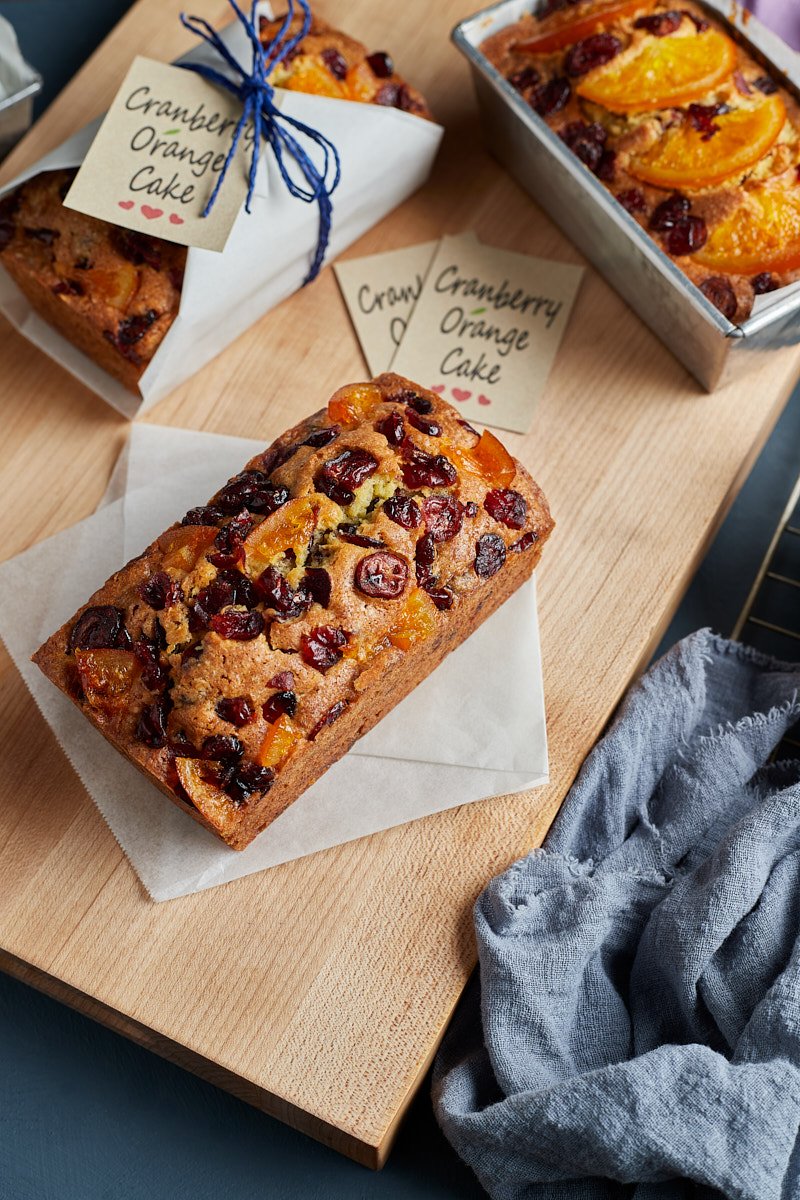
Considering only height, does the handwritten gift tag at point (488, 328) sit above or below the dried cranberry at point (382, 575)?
above

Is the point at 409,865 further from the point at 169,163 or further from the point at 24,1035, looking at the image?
the point at 169,163

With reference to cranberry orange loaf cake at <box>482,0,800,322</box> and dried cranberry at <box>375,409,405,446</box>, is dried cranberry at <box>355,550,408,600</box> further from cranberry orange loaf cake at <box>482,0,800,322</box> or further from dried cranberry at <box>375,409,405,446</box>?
cranberry orange loaf cake at <box>482,0,800,322</box>

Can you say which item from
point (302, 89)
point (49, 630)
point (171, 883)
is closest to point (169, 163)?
point (302, 89)

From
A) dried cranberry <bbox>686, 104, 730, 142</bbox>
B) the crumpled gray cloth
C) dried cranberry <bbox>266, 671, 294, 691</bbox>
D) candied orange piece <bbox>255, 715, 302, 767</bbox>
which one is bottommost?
the crumpled gray cloth

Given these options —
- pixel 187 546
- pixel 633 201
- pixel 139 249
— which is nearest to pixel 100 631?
pixel 187 546

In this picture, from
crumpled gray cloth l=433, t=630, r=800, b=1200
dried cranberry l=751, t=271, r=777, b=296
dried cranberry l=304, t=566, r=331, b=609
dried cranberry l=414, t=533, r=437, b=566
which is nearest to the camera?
crumpled gray cloth l=433, t=630, r=800, b=1200

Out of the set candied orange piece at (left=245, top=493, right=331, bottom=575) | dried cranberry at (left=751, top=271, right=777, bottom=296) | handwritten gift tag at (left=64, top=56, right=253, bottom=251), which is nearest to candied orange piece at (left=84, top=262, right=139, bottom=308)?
handwritten gift tag at (left=64, top=56, right=253, bottom=251)

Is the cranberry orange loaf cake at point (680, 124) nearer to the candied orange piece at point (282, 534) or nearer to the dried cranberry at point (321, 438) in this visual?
the dried cranberry at point (321, 438)

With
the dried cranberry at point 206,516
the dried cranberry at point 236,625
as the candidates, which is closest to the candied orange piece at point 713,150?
the dried cranberry at point 206,516
